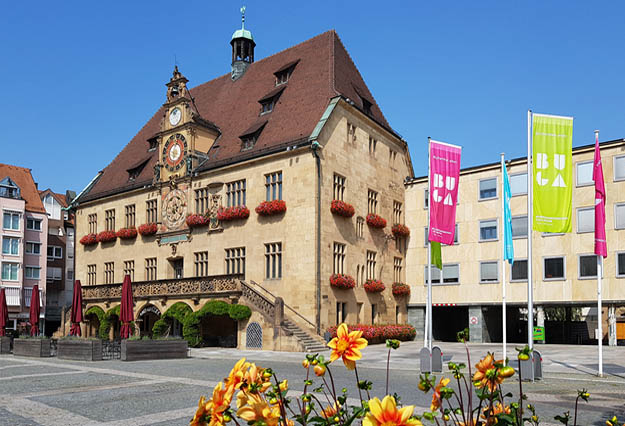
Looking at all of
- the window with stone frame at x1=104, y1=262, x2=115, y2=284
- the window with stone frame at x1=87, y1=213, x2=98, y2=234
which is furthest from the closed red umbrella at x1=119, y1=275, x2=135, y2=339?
the window with stone frame at x1=87, y1=213, x2=98, y2=234

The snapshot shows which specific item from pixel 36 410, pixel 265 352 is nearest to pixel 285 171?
pixel 265 352

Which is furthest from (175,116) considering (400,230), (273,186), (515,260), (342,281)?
(515,260)

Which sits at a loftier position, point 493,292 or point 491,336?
point 493,292

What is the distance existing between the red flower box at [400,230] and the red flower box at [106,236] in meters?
19.4

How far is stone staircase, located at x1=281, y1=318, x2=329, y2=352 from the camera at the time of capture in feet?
95.2

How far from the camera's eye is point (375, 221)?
3616cm

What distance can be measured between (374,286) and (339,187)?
5910 mm

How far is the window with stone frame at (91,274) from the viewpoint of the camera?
151 ft

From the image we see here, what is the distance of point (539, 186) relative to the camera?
60.6 ft

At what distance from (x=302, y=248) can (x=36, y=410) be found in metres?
21.3

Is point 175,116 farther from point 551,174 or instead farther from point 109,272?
point 551,174

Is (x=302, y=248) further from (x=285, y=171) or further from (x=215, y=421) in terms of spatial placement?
(x=215, y=421)

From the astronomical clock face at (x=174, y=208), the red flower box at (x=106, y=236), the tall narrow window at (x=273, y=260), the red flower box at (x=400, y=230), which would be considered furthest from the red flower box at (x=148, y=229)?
the red flower box at (x=400, y=230)

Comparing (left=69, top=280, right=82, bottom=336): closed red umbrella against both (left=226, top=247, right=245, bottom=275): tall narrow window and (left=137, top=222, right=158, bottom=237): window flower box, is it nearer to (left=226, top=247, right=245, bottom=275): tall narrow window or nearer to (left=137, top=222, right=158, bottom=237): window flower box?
(left=226, top=247, right=245, bottom=275): tall narrow window
